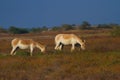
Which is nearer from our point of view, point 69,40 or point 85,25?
point 69,40

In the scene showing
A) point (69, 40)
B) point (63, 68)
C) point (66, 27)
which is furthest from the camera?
point (66, 27)

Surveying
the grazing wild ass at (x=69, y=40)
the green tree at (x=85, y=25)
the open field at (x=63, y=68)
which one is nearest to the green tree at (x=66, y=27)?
the green tree at (x=85, y=25)

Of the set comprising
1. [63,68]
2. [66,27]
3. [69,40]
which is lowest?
[63,68]

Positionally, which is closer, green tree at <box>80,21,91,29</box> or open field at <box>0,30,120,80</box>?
open field at <box>0,30,120,80</box>

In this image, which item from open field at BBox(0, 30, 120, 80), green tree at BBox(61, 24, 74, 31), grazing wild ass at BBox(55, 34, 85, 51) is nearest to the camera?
open field at BBox(0, 30, 120, 80)

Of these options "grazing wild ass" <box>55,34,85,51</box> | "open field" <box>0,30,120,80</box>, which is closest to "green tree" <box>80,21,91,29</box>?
"grazing wild ass" <box>55,34,85,51</box>

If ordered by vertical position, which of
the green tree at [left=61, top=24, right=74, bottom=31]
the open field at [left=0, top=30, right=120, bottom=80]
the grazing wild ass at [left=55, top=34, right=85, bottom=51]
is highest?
the green tree at [left=61, top=24, right=74, bottom=31]

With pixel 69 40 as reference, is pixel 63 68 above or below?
below

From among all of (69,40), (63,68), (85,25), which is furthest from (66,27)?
(63,68)

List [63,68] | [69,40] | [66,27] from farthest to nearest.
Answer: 1. [66,27]
2. [69,40]
3. [63,68]

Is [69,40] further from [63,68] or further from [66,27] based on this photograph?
[66,27]

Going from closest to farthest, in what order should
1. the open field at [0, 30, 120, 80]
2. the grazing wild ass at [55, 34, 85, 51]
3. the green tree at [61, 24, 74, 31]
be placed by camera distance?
the open field at [0, 30, 120, 80] < the grazing wild ass at [55, 34, 85, 51] < the green tree at [61, 24, 74, 31]

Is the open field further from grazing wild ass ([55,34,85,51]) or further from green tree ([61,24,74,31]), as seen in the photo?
green tree ([61,24,74,31])

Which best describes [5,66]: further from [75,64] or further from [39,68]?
[75,64]
